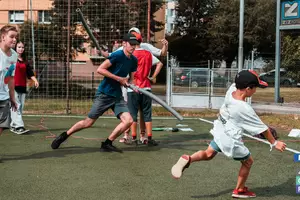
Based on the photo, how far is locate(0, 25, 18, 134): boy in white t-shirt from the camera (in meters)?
5.97

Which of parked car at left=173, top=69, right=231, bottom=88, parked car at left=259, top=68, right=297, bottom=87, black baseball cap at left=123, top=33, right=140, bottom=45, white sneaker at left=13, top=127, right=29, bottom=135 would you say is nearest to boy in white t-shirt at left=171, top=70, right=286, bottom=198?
black baseball cap at left=123, top=33, right=140, bottom=45

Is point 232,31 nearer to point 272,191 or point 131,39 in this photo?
point 131,39

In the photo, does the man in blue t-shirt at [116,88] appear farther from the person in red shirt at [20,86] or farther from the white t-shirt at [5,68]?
the person in red shirt at [20,86]

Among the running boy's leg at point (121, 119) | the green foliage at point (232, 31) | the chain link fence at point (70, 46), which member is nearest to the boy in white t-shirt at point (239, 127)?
the running boy's leg at point (121, 119)

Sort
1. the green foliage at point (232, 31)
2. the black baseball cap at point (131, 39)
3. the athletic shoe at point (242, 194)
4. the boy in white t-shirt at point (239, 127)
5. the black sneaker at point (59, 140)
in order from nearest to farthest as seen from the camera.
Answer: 1. the boy in white t-shirt at point (239, 127)
2. the athletic shoe at point (242, 194)
3. the black baseball cap at point (131, 39)
4. the black sneaker at point (59, 140)
5. the green foliage at point (232, 31)

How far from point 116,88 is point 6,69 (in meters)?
1.70

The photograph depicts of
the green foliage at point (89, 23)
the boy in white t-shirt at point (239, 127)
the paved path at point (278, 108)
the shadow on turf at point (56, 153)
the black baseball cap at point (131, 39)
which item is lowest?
the paved path at point (278, 108)

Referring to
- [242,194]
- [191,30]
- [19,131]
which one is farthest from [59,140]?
[191,30]

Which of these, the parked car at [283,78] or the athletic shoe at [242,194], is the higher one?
the parked car at [283,78]

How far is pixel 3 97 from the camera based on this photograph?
607 centimetres

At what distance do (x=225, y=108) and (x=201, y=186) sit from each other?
0.99 meters

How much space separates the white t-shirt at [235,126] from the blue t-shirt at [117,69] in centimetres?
245

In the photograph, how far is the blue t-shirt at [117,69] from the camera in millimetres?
6730

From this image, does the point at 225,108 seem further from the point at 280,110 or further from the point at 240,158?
the point at 280,110
